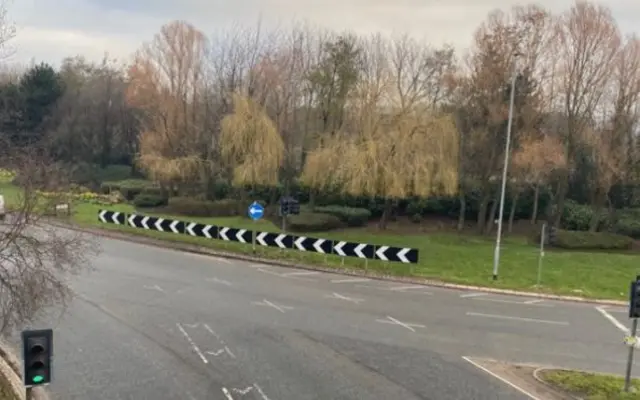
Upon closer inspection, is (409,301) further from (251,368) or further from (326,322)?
(251,368)

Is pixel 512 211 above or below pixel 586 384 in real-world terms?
above

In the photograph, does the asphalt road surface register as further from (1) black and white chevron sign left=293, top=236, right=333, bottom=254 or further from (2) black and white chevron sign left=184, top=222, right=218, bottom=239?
(2) black and white chevron sign left=184, top=222, right=218, bottom=239

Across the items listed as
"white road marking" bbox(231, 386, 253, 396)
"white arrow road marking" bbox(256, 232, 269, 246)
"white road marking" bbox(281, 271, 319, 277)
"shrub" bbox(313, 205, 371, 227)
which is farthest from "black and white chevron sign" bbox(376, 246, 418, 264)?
"white road marking" bbox(231, 386, 253, 396)

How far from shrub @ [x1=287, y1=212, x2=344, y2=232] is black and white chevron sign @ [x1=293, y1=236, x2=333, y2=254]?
278 inches

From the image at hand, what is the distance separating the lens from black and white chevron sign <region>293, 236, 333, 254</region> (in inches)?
1035

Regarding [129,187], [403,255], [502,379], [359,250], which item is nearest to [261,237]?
[359,250]

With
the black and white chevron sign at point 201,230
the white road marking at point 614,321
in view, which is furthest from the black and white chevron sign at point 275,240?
the white road marking at point 614,321

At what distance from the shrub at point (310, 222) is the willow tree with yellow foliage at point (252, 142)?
3.12 m

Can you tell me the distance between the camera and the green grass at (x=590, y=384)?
467 inches

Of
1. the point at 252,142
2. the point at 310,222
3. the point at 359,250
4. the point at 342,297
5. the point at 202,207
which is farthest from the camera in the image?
the point at 202,207

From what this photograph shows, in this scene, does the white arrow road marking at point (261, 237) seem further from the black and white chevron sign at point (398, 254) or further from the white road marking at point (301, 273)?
the black and white chevron sign at point (398, 254)

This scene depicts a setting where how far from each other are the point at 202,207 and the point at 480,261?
19487 millimetres

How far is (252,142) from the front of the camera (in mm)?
35656

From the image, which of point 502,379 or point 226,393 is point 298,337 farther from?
point 502,379
